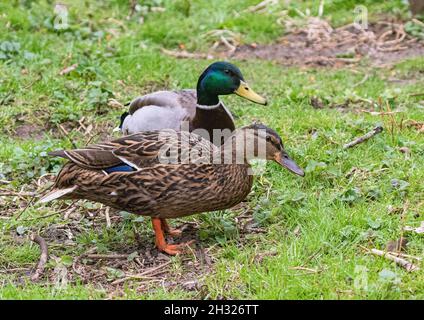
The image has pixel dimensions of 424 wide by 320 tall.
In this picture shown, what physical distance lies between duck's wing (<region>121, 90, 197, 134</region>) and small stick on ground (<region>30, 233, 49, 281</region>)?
1545 millimetres

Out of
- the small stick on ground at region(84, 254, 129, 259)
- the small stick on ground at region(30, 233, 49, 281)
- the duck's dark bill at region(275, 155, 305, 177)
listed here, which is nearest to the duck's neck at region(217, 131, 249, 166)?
the duck's dark bill at region(275, 155, 305, 177)

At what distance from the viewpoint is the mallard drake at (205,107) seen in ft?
19.9

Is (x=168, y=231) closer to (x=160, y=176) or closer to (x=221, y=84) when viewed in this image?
(x=160, y=176)

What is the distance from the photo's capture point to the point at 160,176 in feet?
15.2

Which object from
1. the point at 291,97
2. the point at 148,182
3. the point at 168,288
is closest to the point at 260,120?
the point at 291,97

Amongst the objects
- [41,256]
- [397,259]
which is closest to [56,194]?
[41,256]

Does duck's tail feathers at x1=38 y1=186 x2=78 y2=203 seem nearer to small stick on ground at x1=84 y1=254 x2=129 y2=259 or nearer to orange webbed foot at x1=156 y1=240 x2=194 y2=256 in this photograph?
small stick on ground at x1=84 y1=254 x2=129 y2=259

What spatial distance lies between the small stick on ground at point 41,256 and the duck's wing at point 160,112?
155 cm

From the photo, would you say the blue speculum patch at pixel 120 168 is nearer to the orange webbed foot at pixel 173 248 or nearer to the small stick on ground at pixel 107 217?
the orange webbed foot at pixel 173 248

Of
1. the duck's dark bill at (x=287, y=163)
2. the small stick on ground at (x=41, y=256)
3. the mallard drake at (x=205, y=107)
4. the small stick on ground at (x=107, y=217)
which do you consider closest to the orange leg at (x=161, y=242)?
the small stick on ground at (x=107, y=217)

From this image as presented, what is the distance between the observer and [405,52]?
865cm

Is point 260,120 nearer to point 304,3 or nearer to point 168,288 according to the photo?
point 168,288

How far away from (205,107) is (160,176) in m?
1.56

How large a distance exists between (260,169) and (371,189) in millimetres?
791
